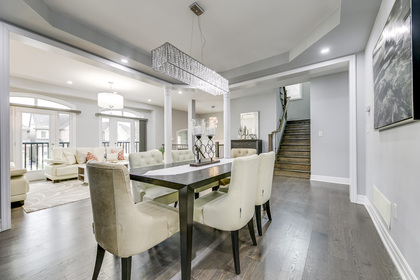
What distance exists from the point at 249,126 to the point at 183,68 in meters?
4.58

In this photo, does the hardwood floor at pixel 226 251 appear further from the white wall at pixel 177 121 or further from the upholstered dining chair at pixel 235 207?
the white wall at pixel 177 121

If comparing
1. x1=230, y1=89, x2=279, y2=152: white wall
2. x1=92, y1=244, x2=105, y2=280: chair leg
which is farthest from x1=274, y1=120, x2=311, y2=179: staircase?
x1=92, y1=244, x2=105, y2=280: chair leg

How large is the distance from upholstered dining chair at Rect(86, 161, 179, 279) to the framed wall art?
1899mm

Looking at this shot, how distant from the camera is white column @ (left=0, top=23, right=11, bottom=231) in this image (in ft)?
6.64

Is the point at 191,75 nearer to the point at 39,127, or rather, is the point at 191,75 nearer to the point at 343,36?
the point at 343,36

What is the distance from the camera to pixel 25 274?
137cm

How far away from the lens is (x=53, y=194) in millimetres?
3449

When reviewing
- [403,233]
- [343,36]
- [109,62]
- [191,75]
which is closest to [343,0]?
[343,36]

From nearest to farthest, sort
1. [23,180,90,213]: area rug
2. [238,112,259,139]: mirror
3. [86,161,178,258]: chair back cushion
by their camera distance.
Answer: [86,161,178,258]: chair back cushion < [23,180,90,213]: area rug < [238,112,259,139]: mirror

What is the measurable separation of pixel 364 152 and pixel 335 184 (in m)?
1.43

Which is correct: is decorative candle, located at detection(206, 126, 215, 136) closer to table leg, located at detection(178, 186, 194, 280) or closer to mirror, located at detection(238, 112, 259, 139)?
table leg, located at detection(178, 186, 194, 280)

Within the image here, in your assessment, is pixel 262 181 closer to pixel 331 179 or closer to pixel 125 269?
pixel 125 269

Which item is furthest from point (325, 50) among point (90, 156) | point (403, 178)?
point (90, 156)

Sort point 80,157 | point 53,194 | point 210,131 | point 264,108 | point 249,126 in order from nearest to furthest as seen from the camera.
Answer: point 210,131 → point 53,194 → point 80,157 → point 264,108 → point 249,126
